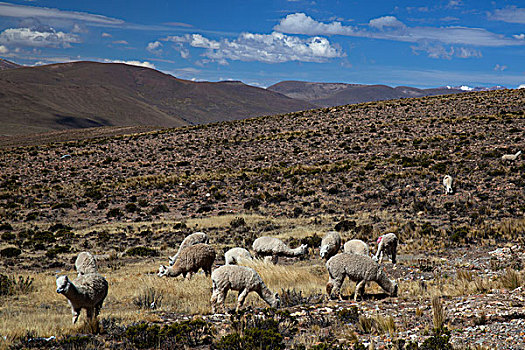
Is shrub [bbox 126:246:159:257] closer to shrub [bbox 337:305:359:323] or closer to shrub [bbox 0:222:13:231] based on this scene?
shrub [bbox 0:222:13:231]

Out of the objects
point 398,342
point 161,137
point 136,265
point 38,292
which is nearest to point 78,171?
point 161,137

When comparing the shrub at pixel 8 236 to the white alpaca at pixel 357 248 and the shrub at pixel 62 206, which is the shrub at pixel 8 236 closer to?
the shrub at pixel 62 206

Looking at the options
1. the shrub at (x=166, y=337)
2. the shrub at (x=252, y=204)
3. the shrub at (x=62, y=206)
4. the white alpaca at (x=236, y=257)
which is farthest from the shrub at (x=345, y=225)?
the shrub at (x=62, y=206)

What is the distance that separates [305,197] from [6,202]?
23.5 meters

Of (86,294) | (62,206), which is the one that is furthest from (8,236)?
(86,294)

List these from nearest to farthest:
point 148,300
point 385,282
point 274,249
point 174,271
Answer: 1. point 385,282
2. point 148,300
3. point 174,271
4. point 274,249

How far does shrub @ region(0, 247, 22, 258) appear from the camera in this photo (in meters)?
19.8

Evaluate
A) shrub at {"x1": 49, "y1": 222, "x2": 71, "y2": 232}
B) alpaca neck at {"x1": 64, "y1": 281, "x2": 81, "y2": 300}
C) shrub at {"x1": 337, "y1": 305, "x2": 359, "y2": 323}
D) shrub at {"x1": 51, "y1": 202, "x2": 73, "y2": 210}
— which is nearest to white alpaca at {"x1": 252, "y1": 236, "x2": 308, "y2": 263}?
shrub at {"x1": 337, "y1": 305, "x2": 359, "y2": 323}

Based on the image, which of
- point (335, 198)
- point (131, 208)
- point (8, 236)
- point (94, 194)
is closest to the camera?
point (8, 236)

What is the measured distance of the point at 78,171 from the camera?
144 ft

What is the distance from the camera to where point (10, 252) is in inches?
784

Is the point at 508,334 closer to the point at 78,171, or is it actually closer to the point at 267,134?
the point at 78,171

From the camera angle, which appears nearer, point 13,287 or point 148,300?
point 148,300

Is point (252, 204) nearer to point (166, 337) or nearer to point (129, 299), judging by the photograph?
point (129, 299)
